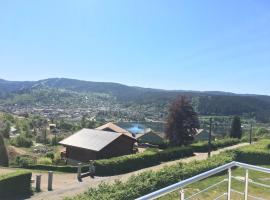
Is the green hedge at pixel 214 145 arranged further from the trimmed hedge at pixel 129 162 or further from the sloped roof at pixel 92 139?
the sloped roof at pixel 92 139

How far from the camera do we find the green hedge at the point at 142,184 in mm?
11867

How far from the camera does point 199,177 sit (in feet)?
13.6

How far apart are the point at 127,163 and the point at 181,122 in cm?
1779

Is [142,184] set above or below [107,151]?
above

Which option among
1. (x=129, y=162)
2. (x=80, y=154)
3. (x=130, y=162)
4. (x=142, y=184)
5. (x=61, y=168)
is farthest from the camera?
(x=80, y=154)

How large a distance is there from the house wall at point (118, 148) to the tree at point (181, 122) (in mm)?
8248

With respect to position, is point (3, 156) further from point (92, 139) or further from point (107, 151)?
point (107, 151)

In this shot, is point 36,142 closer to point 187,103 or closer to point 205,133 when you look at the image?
point 205,133

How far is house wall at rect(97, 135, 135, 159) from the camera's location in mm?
33688

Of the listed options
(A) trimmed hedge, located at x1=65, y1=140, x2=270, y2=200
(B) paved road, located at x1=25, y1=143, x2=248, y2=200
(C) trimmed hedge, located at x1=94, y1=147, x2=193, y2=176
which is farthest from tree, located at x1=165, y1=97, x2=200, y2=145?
(A) trimmed hedge, located at x1=65, y1=140, x2=270, y2=200

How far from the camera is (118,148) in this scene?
116ft

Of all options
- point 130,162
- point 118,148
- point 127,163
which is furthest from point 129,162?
point 118,148

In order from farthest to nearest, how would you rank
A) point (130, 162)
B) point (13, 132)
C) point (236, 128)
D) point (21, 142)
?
point (13, 132) < point (21, 142) < point (236, 128) < point (130, 162)

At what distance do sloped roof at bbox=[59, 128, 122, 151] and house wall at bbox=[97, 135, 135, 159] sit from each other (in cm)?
45
